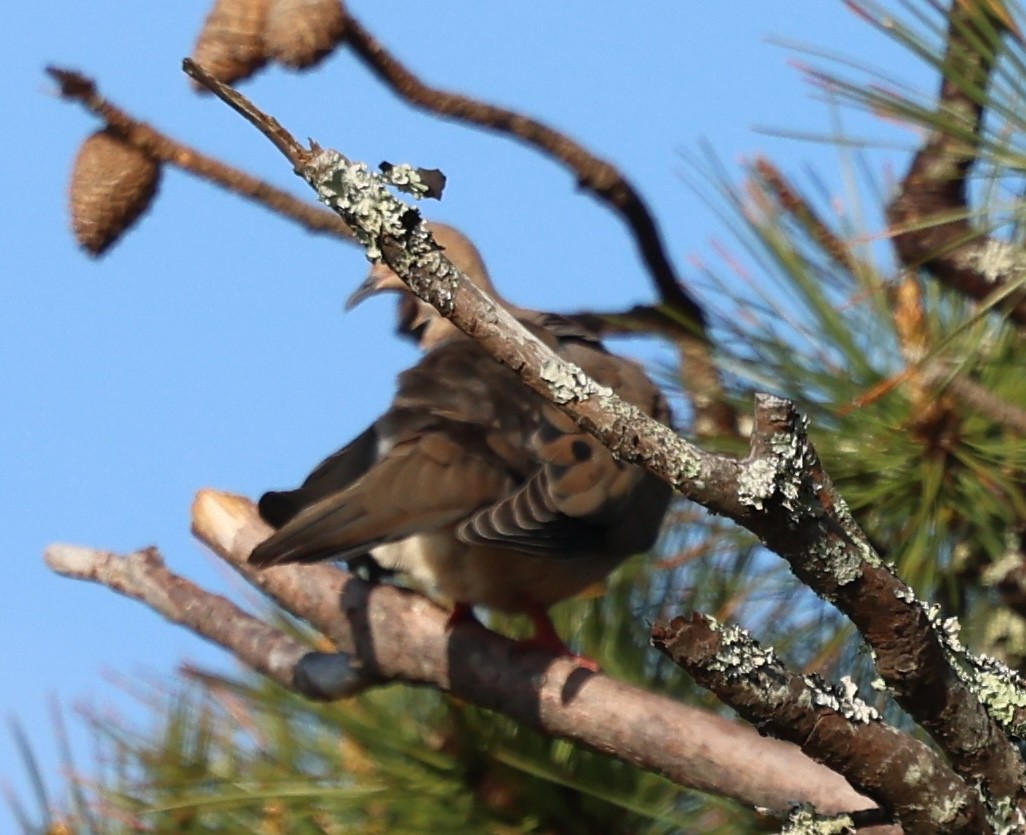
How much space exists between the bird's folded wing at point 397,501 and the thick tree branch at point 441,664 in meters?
0.12

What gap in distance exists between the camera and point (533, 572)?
2.98 metres

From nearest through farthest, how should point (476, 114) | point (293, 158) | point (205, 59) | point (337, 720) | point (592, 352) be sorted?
point (293, 158)
point (205, 59)
point (476, 114)
point (337, 720)
point (592, 352)

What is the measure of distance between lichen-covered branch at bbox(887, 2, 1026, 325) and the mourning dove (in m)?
0.68

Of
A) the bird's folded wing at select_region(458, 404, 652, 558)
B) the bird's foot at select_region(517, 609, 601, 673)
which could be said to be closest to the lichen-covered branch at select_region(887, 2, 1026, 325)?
the bird's folded wing at select_region(458, 404, 652, 558)

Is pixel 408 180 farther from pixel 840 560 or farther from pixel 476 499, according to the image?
pixel 476 499

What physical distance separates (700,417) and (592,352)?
482 millimetres

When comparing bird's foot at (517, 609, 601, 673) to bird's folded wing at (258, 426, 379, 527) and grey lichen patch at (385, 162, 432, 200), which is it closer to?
bird's folded wing at (258, 426, 379, 527)

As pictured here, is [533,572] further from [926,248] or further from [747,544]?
[926,248]

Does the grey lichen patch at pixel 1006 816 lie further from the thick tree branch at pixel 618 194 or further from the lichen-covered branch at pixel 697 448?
the thick tree branch at pixel 618 194

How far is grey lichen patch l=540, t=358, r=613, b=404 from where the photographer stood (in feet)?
4.18

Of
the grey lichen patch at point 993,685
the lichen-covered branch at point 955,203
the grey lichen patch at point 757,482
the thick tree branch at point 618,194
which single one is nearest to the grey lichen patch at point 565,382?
the grey lichen patch at point 757,482

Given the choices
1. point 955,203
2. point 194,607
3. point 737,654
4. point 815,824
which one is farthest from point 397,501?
point 737,654

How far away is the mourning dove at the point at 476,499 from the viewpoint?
2.73 m

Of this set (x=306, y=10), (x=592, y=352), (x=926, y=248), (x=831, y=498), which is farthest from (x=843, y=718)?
A: (x=592, y=352)
